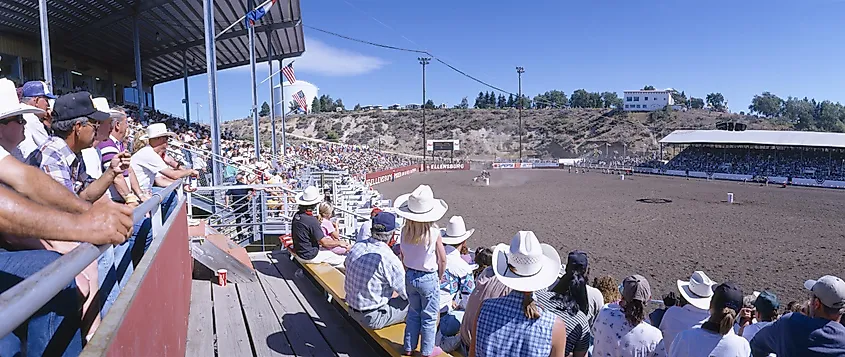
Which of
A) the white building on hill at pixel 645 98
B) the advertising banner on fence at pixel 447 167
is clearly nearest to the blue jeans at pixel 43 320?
the advertising banner on fence at pixel 447 167

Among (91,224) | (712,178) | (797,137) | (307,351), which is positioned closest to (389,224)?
(307,351)

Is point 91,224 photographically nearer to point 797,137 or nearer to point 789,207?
point 789,207

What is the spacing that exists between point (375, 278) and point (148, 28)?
27.7 m

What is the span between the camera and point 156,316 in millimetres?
2545

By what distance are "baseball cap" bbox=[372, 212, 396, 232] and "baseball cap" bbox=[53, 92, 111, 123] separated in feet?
7.06

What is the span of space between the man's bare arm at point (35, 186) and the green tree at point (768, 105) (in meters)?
188

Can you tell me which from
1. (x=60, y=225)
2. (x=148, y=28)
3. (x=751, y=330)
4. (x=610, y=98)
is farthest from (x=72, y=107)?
(x=610, y=98)

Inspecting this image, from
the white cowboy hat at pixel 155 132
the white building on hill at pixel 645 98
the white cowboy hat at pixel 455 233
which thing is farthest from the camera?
the white building on hill at pixel 645 98

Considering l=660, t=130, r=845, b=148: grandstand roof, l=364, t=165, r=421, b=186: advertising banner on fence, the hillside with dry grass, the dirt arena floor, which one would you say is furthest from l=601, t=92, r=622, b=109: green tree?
the dirt arena floor

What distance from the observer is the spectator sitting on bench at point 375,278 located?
4.36 meters

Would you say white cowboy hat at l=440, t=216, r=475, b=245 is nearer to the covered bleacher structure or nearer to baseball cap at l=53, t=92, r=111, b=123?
baseball cap at l=53, t=92, r=111, b=123

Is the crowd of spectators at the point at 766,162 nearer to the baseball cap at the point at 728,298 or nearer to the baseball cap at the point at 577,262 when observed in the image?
the baseball cap at the point at 728,298

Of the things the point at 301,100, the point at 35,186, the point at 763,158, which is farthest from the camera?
the point at 763,158

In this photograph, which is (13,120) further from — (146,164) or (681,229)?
(681,229)
